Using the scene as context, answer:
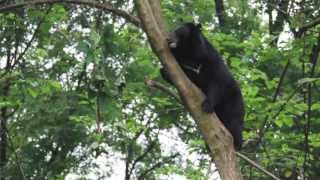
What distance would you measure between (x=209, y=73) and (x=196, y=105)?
1.59 metres

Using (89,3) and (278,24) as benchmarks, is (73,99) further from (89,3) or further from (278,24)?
(89,3)

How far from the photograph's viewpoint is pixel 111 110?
3.80 m

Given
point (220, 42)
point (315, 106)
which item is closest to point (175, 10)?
point (220, 42)

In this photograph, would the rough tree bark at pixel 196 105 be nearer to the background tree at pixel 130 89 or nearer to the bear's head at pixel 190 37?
the background tree at pixel 130 89

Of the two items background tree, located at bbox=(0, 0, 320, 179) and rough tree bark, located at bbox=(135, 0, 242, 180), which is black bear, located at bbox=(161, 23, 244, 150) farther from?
rough tree bark, located at bbox=(135, 0, 242, 180)

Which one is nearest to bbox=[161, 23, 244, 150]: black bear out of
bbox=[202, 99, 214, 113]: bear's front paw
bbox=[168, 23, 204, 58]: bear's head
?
bbox=[168, 23, 204, 58]: bear's head

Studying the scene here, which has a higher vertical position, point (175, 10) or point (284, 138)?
point (175, 10)

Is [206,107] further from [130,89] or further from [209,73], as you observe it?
[130,89]

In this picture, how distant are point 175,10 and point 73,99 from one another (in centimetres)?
281

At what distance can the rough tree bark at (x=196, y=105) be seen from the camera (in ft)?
12.8

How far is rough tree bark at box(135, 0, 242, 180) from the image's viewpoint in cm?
391

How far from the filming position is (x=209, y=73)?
5574mm

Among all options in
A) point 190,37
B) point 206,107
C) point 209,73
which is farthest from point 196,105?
point 190,37

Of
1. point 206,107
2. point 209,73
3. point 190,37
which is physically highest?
point 190,37
